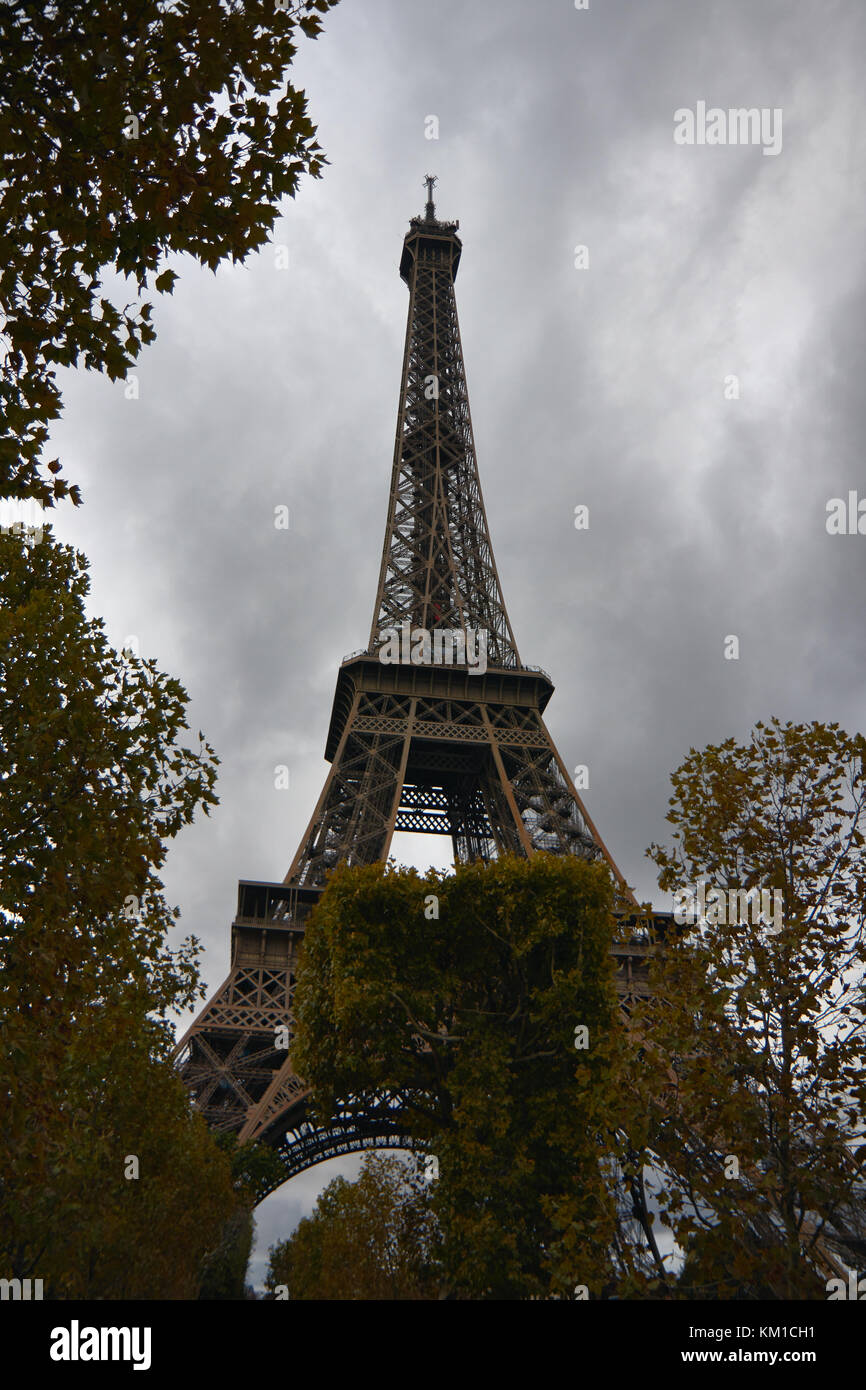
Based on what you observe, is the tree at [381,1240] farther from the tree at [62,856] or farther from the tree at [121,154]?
the tree at [121,154]

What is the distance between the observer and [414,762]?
47125 mm

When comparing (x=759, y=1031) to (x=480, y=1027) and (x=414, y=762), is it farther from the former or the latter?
(x=414, y=762)

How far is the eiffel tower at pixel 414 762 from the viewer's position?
32.1m

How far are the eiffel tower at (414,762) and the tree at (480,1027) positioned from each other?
2750mm

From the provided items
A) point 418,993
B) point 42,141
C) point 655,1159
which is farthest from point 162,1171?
point 42,141

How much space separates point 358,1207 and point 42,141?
35098 millimetres

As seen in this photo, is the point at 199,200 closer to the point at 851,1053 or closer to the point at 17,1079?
the point at 17,1079

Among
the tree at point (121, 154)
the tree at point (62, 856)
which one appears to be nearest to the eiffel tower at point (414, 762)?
the tree at point (62, 856)

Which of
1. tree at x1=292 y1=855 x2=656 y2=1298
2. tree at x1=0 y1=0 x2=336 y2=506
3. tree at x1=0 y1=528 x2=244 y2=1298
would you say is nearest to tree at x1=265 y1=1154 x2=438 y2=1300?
tree at x1=292 y1=855 x2=656 y2=1298

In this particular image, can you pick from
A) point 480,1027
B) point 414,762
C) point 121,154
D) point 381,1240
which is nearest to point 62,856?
point 121,154

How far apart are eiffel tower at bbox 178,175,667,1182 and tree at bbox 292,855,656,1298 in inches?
108

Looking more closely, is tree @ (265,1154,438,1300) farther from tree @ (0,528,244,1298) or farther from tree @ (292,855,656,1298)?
tree @ (0,528,244,1298)

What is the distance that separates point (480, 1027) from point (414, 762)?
1102 inches

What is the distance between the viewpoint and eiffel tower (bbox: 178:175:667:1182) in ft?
105
